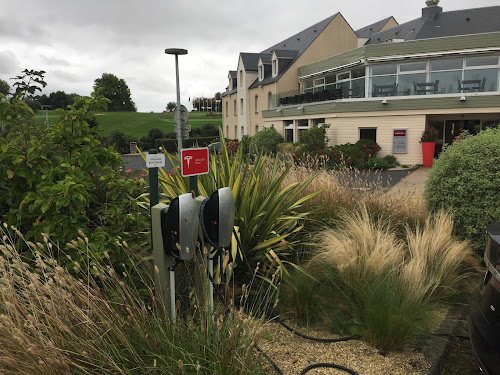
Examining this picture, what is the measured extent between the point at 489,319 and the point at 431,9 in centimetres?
3013

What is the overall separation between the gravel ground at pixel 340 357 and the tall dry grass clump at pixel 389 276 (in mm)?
112

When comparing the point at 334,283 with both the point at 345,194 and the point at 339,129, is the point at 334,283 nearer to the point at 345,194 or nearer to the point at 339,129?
the point at 345,194

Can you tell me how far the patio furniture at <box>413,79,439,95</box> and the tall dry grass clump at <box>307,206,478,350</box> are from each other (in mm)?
18257

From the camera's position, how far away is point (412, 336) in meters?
3.16

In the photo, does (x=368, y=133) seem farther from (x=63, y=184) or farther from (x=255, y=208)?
(x=63, y=184)

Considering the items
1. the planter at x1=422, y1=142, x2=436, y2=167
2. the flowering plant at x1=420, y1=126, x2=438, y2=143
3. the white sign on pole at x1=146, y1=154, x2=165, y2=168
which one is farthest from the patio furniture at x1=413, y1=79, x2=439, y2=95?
the white sign on pole at x1=146, y1=154, x2=165, y2=168

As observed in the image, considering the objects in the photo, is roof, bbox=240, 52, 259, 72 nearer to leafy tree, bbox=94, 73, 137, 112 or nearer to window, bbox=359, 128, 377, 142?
window, bbox=359, 128, 377, 142

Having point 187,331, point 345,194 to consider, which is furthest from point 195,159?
point 345,194

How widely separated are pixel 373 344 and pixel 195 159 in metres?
2.08

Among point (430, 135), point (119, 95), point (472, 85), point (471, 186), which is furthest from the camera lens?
point (119, 95)

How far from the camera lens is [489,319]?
2.42m

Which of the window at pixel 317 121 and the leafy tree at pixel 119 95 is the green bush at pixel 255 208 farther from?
the leafy tree at pixel 119 95

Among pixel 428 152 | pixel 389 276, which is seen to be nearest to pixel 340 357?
pixel 389 276

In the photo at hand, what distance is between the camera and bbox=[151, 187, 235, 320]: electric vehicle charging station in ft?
8.03
